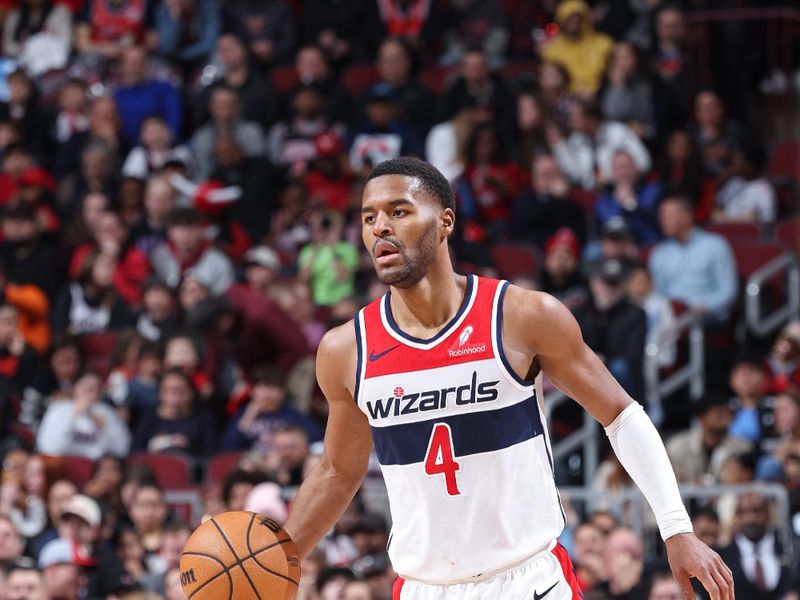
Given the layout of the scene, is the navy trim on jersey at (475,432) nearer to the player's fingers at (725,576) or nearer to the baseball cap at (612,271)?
the player's fingers at (725,576)

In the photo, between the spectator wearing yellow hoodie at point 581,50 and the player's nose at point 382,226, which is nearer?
the player's nose at point 382,226

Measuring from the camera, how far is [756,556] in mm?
9156

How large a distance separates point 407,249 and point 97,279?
335 inches

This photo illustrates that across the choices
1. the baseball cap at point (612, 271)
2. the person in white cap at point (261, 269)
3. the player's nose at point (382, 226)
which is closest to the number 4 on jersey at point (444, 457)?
the player's nose at point (382, 226)

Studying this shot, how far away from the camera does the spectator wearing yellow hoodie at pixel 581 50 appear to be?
48.2ft

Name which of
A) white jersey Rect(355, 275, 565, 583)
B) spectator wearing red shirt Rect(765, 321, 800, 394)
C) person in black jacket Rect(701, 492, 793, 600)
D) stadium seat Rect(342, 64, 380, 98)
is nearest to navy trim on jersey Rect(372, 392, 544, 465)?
white jersey Rect(355, 275, 565, 583)

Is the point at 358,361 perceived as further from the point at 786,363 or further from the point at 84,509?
the point at 786,363

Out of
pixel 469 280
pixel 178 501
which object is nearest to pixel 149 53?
pixel 178 501

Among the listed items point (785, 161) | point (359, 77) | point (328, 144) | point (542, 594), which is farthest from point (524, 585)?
point (359, 77)

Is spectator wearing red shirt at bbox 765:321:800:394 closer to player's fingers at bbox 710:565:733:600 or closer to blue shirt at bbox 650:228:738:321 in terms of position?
blue shirt at bbox 650:228:738:321

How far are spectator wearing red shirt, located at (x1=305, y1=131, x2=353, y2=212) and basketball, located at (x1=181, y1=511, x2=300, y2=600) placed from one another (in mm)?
8459

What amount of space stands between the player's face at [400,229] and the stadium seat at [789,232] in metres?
8.31

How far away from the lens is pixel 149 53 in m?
16.4

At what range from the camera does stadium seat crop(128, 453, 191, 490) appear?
36.3ft
